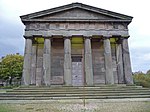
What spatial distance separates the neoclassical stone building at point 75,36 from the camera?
54.4ft

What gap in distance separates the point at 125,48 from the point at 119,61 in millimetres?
1876

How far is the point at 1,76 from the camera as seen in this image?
1898 inches

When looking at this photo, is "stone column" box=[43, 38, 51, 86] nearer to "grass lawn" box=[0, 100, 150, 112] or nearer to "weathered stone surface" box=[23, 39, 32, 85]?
"weathered stone surface" box=[23, 39, 32, 85]

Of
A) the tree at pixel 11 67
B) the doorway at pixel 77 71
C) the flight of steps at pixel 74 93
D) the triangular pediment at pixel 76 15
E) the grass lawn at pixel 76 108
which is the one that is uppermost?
the triangular pediment at pixel 76 15

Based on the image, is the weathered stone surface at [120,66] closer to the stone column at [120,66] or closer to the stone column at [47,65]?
the stone column at [120,66]

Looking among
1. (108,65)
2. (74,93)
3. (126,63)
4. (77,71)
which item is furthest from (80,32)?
(74,93)

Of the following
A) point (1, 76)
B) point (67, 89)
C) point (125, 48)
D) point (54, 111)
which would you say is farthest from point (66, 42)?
point (1, 76)

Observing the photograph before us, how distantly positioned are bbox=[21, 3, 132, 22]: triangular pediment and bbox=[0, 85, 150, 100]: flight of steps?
7.36m

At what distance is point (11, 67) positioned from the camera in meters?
48.7

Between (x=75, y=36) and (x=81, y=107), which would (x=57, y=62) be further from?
(x=81, y=107)

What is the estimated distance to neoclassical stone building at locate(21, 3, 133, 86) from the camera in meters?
16.6

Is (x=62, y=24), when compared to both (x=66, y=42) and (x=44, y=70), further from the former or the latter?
(x=44, y=70)

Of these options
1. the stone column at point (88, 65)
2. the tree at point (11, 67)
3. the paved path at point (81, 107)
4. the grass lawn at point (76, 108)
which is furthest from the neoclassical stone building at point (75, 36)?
the tree at point (11, 67)

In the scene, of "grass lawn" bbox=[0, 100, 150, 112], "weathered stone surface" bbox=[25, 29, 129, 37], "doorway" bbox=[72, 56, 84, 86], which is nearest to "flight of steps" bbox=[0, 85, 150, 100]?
"grass lawn" bbox=[0, 100, 150, 112]
